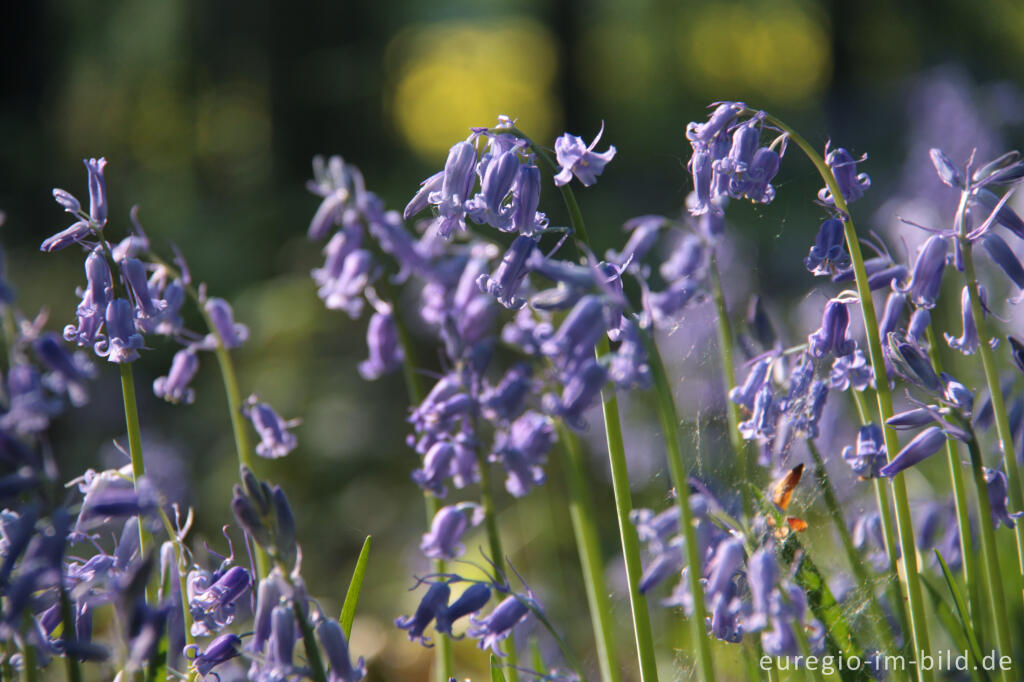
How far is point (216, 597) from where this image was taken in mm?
1394

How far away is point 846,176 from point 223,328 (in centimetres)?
120

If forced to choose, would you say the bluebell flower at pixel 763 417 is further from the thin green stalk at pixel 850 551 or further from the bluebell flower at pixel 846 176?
the bluebell flower at pixel 846 176

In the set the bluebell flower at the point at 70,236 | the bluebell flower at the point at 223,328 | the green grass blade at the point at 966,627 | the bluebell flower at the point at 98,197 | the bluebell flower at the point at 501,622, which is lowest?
the green grass blade at the point at 966,627

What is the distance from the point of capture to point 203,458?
6.42 m

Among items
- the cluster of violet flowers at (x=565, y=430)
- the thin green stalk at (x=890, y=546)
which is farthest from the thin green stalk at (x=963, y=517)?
the thin green stalk at (x=890, y=546)

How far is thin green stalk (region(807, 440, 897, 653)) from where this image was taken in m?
1.49

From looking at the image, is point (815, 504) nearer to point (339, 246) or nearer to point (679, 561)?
point (679, 561)

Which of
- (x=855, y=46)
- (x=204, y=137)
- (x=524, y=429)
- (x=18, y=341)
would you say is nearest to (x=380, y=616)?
(x=524, y=429)

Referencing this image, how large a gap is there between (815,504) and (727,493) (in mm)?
459

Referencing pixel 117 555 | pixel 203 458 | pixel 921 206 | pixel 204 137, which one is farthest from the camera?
pixel 204 137

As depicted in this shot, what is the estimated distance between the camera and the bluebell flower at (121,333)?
4.58ft

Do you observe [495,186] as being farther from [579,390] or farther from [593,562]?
[593,562]

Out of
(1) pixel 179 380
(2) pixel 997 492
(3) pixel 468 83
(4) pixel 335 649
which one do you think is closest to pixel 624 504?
(4) pixel 335 649

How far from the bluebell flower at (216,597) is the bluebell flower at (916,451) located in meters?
1.00
